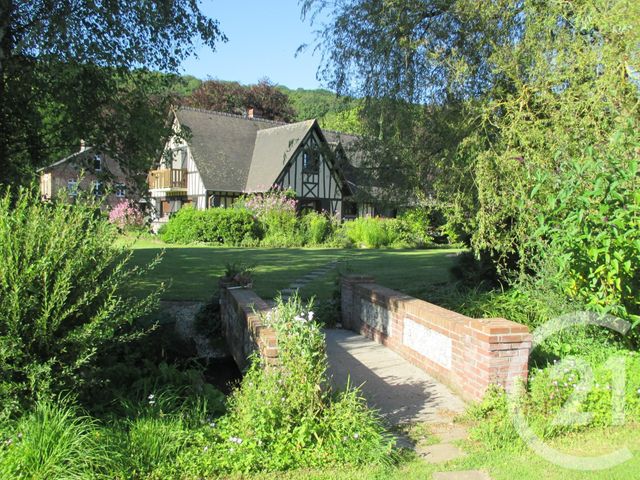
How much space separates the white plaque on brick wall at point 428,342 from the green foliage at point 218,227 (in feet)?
51.0

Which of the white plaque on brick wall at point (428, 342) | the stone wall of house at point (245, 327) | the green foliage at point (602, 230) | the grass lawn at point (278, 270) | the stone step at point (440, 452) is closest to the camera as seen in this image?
the stone step at point (440, 452)

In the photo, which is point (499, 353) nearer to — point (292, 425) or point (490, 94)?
point (292, 425)

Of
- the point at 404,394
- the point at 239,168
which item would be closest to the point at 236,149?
the point at 239,168

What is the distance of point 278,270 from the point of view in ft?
41.8

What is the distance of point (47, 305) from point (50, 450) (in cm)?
95

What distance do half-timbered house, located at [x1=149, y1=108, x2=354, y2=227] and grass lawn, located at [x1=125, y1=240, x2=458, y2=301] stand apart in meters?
13.0

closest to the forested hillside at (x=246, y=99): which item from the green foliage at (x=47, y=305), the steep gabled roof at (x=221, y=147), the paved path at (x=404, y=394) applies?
the steep gabled roof at (x=221, y=147)

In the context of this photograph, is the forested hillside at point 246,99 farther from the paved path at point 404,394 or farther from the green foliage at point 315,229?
the paved path at point 404,394

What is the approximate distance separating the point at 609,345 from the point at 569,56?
387 centimetres

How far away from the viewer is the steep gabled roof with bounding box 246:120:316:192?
29750mm

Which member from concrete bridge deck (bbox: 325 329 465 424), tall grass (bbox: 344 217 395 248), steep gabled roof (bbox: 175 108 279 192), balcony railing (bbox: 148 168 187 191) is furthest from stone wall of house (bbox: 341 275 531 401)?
balcony railing (bbox: 148 168 187 191)

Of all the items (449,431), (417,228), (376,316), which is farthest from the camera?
(417,228)

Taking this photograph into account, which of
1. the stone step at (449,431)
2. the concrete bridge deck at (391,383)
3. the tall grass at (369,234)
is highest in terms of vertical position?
the tall grass at (369,234)

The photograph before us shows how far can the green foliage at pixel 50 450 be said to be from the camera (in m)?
3.20
